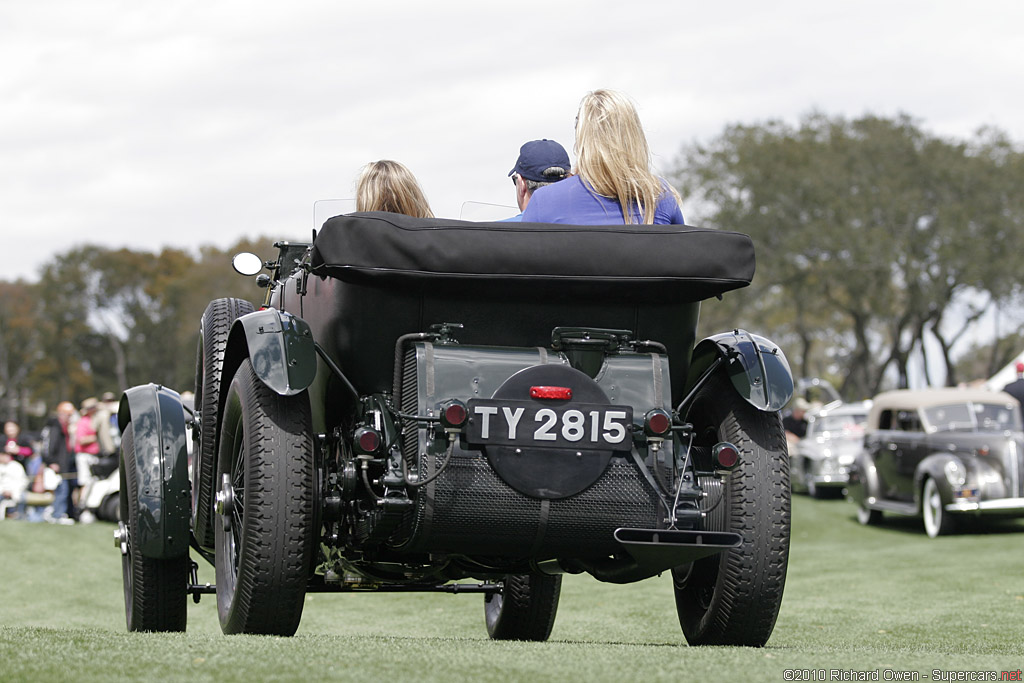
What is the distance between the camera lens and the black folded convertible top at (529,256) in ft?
14.1

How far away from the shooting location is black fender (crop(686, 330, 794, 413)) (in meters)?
4.59

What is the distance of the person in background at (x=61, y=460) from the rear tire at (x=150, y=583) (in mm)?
14218

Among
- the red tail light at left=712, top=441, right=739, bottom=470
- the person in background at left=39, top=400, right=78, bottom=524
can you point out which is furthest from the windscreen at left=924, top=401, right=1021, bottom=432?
the red tail light at left=712, top=441, right=739, bottom=470

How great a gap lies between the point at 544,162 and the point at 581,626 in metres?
3.92

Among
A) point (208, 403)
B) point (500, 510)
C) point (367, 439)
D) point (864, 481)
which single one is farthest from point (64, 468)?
point (500, 510)

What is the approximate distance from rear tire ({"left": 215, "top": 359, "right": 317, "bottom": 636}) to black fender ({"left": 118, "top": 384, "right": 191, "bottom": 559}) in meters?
0.79

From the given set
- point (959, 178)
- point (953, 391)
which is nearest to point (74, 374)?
point (959, 178)

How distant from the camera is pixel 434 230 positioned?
4.33 metres

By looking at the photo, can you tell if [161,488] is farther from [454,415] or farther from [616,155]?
[616,155]

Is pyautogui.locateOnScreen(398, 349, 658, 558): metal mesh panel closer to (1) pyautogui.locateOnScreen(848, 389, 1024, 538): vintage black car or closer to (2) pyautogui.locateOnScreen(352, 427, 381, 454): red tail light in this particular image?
(2) pyautogui.locateOnScreen(352, 427, 381, 454): red tail light

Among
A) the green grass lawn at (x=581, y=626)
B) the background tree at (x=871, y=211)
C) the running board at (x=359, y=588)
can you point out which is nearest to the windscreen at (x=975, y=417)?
the green grass lawn at (x=581, y=626)

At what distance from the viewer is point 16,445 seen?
72.6ft

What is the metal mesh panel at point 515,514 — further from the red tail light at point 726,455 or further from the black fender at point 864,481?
the black fender at point 864,481

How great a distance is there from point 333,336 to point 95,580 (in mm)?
8509
